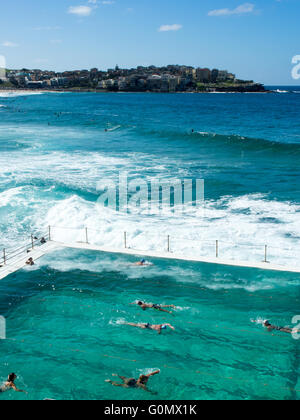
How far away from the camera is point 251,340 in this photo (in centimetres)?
1412

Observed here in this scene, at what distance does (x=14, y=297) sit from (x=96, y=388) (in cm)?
660

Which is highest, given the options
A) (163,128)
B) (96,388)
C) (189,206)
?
(163,128)

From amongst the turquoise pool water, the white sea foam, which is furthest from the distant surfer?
the white sea foam

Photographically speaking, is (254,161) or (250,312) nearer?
(250,312)

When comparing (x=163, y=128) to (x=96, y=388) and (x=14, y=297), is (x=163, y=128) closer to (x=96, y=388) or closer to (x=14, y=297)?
(x=14, y=297)

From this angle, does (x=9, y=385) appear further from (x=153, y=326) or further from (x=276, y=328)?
(x=276, y=328)

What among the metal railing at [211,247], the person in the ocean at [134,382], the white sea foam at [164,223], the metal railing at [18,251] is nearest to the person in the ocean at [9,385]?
the person in the ocean at [134,382]

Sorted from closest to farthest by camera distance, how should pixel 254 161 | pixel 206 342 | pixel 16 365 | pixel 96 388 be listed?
1. pixel 96 388
2. pixel 16 365
3. pixel 206 342
4. pixel 254 161

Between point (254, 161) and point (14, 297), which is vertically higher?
point (254, 161)

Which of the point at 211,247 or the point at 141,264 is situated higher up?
the point at 211,247

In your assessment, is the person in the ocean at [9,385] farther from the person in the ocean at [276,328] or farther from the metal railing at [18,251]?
the person in the ocean at [276,328]

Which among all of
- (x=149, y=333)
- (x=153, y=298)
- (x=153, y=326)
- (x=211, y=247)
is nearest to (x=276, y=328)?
(x=153, y=326)

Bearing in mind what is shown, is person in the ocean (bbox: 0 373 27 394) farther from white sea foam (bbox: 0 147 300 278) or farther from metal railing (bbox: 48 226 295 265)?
metal railing (bbox: 48 226 295 265)

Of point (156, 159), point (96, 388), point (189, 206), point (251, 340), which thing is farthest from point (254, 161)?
point (96, 388)
